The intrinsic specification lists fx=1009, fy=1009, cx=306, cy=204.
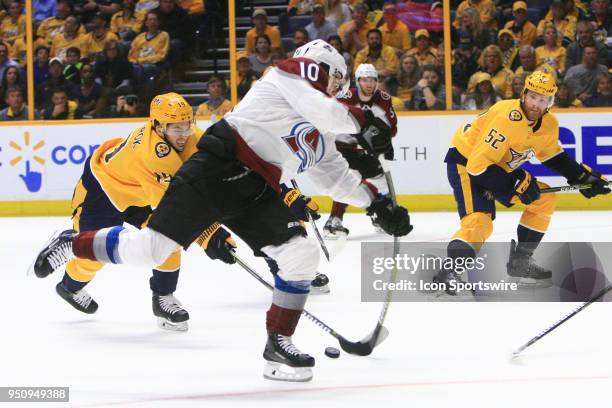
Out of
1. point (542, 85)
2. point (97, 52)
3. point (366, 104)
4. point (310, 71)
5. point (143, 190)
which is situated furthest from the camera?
point (97, 52)

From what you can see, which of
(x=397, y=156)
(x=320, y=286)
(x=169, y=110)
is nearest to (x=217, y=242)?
(x=169, y=110)

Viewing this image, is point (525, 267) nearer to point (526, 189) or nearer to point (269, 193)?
point (526, 189)

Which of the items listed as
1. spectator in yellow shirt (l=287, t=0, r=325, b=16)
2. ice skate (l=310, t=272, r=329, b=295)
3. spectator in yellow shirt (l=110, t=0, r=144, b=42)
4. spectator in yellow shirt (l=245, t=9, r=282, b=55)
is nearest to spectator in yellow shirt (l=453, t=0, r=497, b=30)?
spectator in yellow shirt (l=287, t=0, r=325, b=16)

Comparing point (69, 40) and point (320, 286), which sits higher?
point (69, 40)

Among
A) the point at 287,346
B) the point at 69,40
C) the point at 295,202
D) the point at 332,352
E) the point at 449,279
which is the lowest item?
the point at 449,279

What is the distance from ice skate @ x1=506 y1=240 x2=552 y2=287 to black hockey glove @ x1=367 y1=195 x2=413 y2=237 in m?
1.85

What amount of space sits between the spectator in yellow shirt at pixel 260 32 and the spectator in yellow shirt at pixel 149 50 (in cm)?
72

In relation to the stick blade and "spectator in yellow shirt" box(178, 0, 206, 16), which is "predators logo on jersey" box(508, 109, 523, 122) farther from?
"spectator in yellow shirt" box(178, 0, 206, 16)

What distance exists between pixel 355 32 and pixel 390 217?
519cm

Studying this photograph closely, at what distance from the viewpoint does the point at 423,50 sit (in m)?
8.31

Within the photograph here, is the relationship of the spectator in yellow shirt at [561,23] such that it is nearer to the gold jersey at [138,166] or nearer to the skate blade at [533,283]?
the skate blade at [533,283]

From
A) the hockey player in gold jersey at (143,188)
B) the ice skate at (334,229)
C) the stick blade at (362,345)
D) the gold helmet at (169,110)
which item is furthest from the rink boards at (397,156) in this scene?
the stick blade at (362,345)

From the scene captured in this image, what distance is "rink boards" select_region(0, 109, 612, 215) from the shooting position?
8.02 meters

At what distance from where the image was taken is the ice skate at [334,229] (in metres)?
6.93
